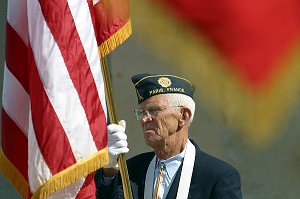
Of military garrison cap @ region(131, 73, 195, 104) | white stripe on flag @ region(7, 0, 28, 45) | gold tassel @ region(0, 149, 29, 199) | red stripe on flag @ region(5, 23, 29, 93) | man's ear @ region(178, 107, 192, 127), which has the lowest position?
gold tassel @ region(0, 149, 29, 199)

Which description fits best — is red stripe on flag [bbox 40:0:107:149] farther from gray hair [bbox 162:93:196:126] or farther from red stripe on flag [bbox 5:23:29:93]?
gray hair [bbox 162:93:196:126]

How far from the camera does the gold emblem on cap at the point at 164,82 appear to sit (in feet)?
20.3

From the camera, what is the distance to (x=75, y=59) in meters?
5.85

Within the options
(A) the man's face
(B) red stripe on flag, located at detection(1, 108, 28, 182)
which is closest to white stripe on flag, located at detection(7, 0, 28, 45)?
(B) red stripe on flag, located at detection(1, 108, 28, 182)

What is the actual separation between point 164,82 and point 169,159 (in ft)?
1.19

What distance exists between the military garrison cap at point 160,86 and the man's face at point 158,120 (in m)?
0.03

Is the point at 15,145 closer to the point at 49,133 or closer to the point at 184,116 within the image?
the point at 49,133

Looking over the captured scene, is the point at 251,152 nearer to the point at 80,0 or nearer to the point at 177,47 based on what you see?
the point at 177,47

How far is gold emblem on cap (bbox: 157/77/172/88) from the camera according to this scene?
20.3 feet

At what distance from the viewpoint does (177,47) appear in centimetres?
754

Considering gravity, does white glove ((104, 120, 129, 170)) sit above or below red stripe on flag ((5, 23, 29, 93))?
below

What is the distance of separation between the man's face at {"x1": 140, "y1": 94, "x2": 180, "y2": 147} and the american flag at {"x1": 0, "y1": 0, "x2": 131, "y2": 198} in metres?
0.30

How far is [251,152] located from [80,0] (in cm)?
224

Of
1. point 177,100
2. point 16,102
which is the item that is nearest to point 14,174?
point 16,102
